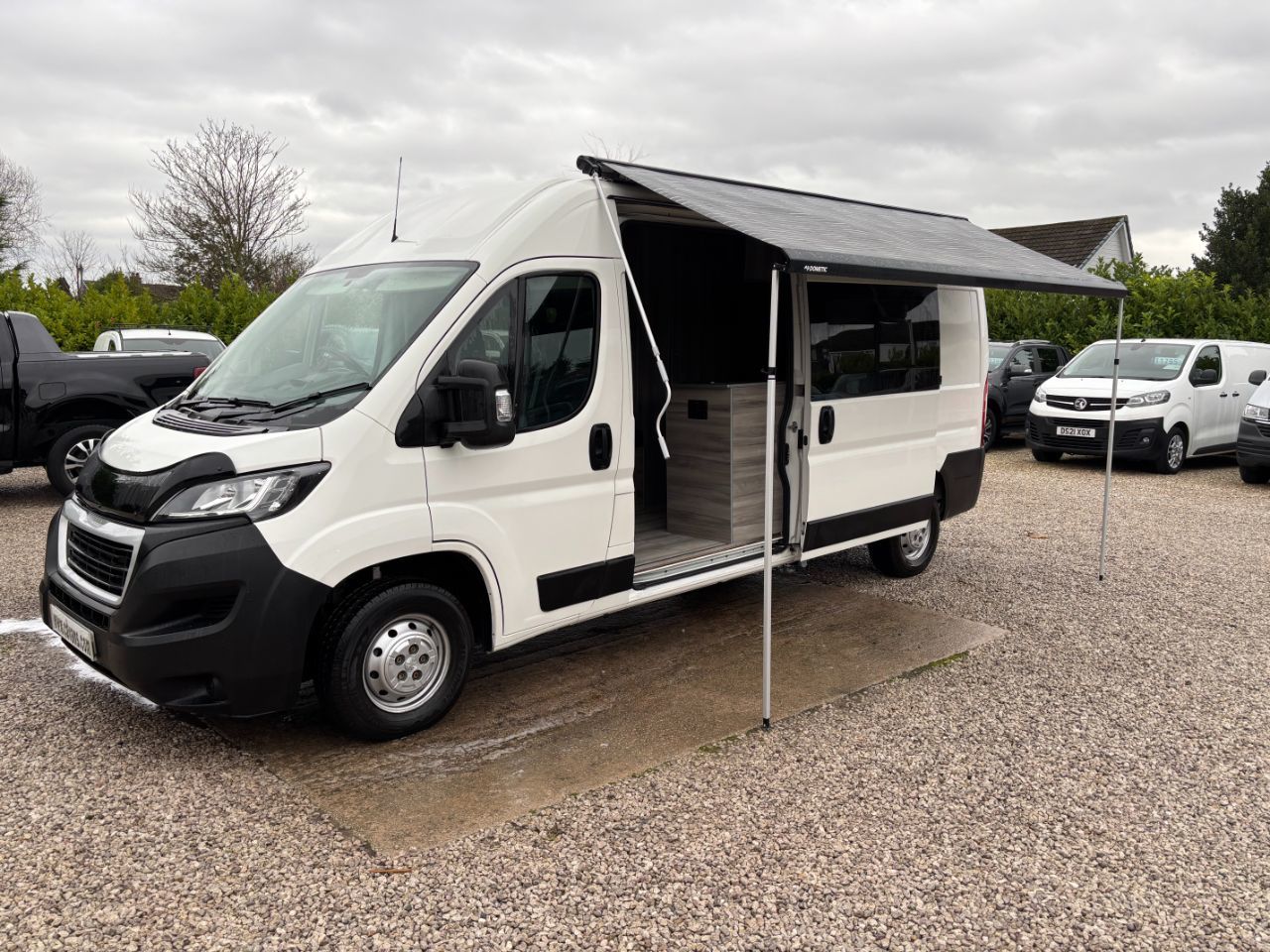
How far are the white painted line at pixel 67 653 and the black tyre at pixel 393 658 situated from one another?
1.08m

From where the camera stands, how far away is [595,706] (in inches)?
188

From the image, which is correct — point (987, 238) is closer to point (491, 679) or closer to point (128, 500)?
point (491, 679)

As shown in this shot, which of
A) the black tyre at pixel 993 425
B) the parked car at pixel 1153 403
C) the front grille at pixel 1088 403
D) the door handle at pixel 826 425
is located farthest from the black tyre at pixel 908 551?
the black tyre at pixel 993 425

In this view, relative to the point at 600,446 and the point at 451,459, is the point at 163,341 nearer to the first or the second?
the point at 600,446

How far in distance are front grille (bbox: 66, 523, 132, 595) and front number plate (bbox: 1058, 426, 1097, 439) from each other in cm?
1200

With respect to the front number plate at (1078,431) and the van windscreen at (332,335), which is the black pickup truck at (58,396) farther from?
the front number plate at (1078,431)

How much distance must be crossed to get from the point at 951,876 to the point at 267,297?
64.9ft

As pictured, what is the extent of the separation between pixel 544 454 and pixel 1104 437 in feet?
34.8

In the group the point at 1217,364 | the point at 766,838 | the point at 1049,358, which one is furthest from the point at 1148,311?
the point at 766,838

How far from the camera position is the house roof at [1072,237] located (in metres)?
31.1

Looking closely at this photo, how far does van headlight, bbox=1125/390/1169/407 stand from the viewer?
12.7 m

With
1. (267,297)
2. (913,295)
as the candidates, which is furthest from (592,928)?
(267,297)

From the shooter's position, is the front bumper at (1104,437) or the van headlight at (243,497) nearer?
the van headlight at (243,497)

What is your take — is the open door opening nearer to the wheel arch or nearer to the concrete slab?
the concrete slab
